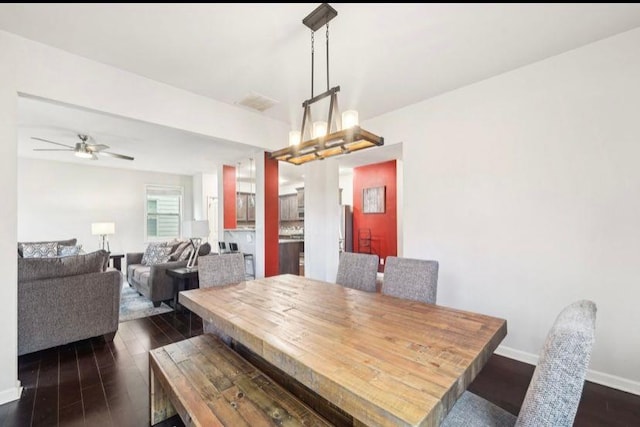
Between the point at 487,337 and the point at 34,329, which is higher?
the point at 487,337

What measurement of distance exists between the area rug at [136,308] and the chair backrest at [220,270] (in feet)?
6.79

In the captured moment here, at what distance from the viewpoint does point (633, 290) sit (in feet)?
7.18

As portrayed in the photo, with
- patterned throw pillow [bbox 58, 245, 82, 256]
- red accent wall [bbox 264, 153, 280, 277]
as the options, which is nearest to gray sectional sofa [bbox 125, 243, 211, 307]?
red accent wall [bbox 264, 153, 280, 277]

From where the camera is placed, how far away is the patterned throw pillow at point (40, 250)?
4.91 metres

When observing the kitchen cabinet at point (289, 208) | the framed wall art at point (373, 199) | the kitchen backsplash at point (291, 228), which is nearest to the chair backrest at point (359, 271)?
the framed wall art at point (373, 199)

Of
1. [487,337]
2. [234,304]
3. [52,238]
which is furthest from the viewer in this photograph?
[52,238]

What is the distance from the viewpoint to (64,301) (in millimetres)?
2771

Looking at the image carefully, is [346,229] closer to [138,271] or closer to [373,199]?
[373,199]

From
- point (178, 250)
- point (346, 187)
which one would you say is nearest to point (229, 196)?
point (178, 250)

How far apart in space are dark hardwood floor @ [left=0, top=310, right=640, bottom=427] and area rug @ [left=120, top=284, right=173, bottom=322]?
0.82 m

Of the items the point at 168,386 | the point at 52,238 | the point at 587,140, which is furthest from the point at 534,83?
the point at 52,238

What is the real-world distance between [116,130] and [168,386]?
13.9ft

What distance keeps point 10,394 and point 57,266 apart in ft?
3.65

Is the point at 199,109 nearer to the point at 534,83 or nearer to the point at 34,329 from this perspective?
the point at 34,329
